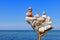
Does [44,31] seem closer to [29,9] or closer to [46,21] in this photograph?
[46,21]

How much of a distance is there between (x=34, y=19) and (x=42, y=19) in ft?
0.28

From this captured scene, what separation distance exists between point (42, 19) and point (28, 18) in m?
0.15

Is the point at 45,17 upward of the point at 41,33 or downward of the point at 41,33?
upward

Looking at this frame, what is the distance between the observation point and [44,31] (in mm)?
2605

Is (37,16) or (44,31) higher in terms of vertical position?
(37,16)

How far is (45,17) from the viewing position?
2617mm

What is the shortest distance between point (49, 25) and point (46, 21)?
0.21 feet

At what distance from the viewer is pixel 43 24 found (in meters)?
2.62

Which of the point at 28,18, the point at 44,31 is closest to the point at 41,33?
the point at 44,31

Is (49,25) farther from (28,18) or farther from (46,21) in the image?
(28,18)

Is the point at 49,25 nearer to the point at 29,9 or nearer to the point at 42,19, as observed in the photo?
the point at 42,19

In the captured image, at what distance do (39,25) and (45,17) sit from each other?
108mm

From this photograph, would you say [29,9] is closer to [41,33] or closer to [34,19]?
[34,19]

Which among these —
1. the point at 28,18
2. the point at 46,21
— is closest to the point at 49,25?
the point at 46,21
